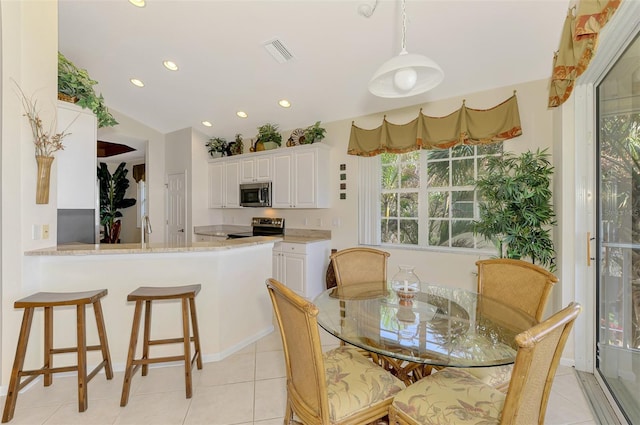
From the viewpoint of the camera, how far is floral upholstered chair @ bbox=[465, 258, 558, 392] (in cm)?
155

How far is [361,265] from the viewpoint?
248 centimetres

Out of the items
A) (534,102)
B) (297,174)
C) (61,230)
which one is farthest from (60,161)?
(534,102)

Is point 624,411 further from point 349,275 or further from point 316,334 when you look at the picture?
point 316,334

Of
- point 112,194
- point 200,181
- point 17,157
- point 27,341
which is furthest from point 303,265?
point 112,194

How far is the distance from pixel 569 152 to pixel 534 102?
2.97 ft

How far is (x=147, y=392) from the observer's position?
1979 mm

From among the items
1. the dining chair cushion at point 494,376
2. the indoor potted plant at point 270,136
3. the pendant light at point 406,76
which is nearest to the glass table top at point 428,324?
the dining chair cushion at point 494,376

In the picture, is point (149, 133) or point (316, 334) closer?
point (316, 334)

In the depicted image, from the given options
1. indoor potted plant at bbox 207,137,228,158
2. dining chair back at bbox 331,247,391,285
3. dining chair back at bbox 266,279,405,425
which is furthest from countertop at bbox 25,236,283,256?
indoor potted plant at bbox 207,137,228,158

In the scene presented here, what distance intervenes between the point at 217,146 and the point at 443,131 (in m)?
3.88

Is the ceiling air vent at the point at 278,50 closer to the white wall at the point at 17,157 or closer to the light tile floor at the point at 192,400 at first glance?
the white wall at the point at 17,157

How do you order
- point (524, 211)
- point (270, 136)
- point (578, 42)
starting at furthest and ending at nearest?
point (270, 136) < point (524, 211) < point (578, 42)

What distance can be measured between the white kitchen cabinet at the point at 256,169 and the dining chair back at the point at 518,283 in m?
3.36

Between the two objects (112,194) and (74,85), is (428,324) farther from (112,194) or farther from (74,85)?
(112,194)
